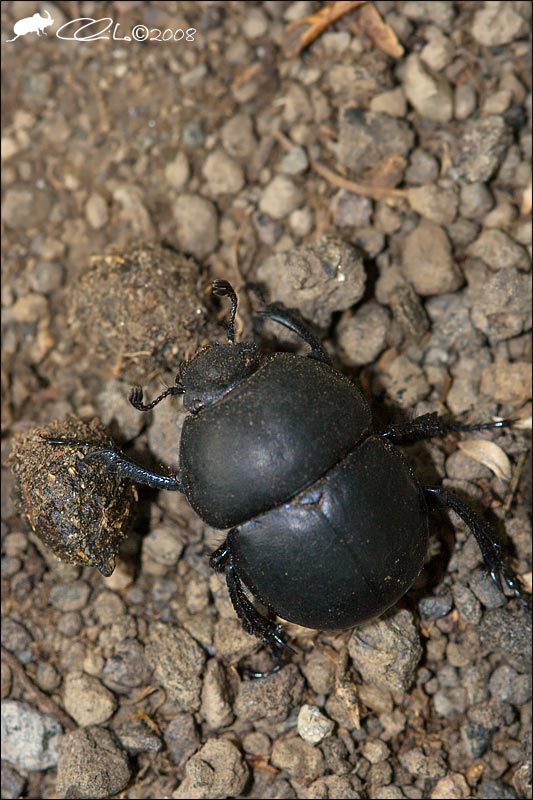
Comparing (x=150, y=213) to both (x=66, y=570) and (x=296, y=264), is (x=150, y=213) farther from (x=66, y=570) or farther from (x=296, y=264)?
(x=66, y=570)

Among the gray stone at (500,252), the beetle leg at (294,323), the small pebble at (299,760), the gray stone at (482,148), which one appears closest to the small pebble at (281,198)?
the beetle leg at (294,323)

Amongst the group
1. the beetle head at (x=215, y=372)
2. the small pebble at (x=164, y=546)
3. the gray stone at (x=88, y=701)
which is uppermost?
the beetle head at (x=215, y=372)

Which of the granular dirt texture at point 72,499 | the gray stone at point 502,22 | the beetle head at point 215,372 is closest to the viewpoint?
the beetle head at point 215,372

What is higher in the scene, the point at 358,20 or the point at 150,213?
the point at 358,20

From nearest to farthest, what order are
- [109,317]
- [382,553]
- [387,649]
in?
[382,553]
[387,649]
[109,317]

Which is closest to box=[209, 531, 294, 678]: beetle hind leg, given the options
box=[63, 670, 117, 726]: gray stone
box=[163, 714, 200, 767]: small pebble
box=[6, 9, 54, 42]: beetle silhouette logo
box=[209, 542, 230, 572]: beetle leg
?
box=[209, 542, 230, 572]: beetle leg

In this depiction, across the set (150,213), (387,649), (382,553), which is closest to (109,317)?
(150,213)

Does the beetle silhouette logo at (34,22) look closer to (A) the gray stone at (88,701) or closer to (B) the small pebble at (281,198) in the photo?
(B) the small pebble at (281,198)
